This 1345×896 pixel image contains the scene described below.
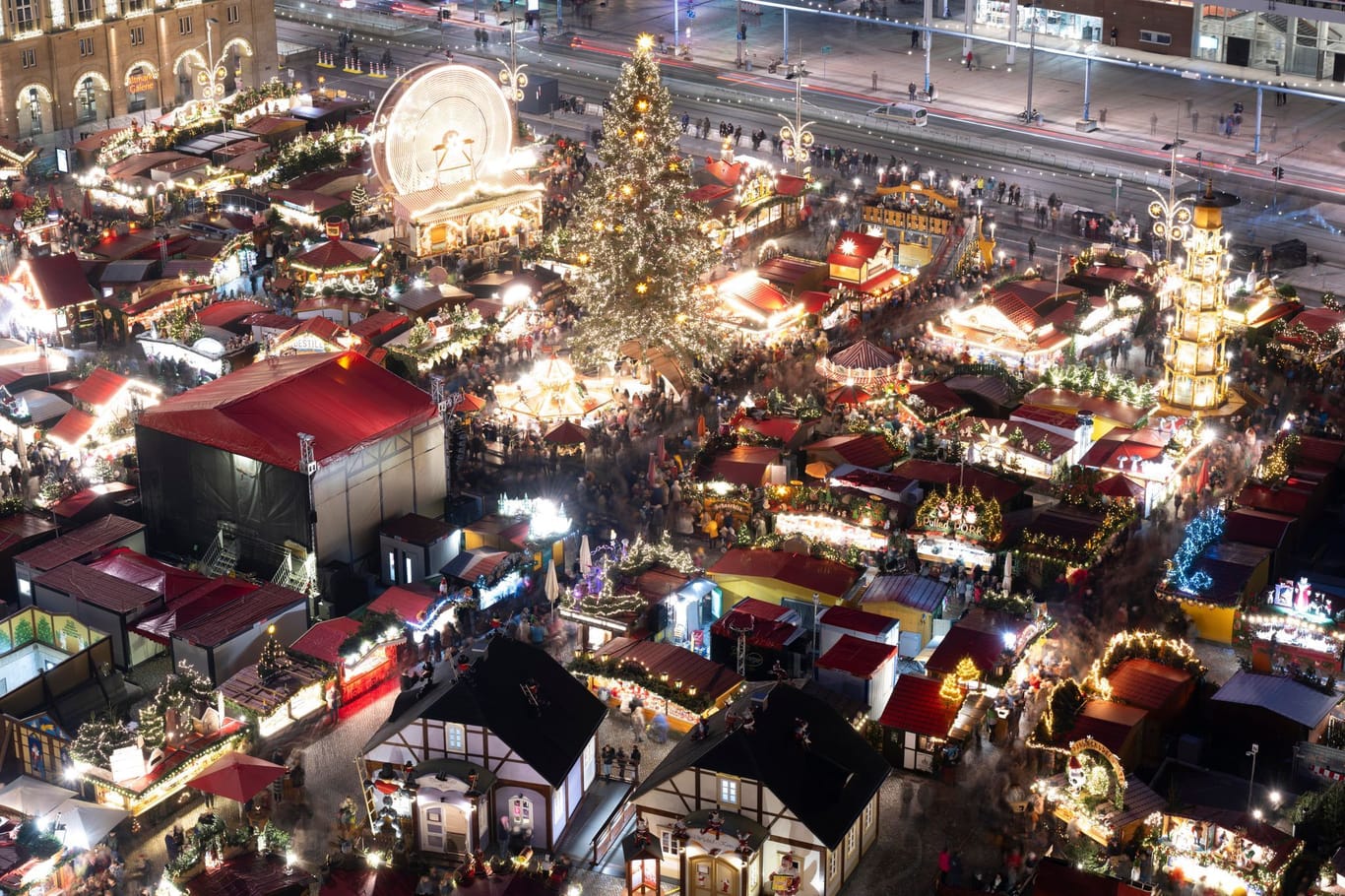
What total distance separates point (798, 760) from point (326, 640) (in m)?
12.0

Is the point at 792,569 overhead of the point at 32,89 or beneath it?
beneath

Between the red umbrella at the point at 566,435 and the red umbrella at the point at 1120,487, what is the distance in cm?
1394

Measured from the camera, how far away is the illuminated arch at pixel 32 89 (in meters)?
81.3

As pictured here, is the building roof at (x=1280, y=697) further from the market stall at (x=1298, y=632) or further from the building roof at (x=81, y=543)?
the building roof at (x=81, y=543)

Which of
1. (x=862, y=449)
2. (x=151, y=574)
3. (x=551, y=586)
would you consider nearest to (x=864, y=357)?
(x=862, y=449)

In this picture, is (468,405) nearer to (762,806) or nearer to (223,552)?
(223,552)

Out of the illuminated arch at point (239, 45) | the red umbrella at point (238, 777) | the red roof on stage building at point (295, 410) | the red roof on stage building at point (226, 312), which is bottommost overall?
the red umbrella at point (238, 777)

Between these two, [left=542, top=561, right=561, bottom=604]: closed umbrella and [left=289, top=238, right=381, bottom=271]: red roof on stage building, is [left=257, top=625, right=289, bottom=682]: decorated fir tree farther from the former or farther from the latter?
[left=289, top=238, right=381, bottom=271]: red roof on stage building

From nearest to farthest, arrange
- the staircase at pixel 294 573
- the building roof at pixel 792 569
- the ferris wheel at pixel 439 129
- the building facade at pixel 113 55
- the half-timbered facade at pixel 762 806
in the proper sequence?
the half-timbered facade at pixel 762 806 < the building roof at pixel 792 569 < the staircase at pixel 294 573 < the ferris wheel at pixel 439 129 < the building facade at pixel 113 55

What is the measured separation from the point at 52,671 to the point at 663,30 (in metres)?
68.8

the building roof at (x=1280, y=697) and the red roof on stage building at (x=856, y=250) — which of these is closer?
the building roof at (x=1280, y=697)

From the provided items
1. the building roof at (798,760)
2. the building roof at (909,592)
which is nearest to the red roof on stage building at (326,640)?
the building roof at (798,760)

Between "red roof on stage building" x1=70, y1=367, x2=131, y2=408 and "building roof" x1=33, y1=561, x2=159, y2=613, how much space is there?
998 cm

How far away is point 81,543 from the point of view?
44.9 meters
